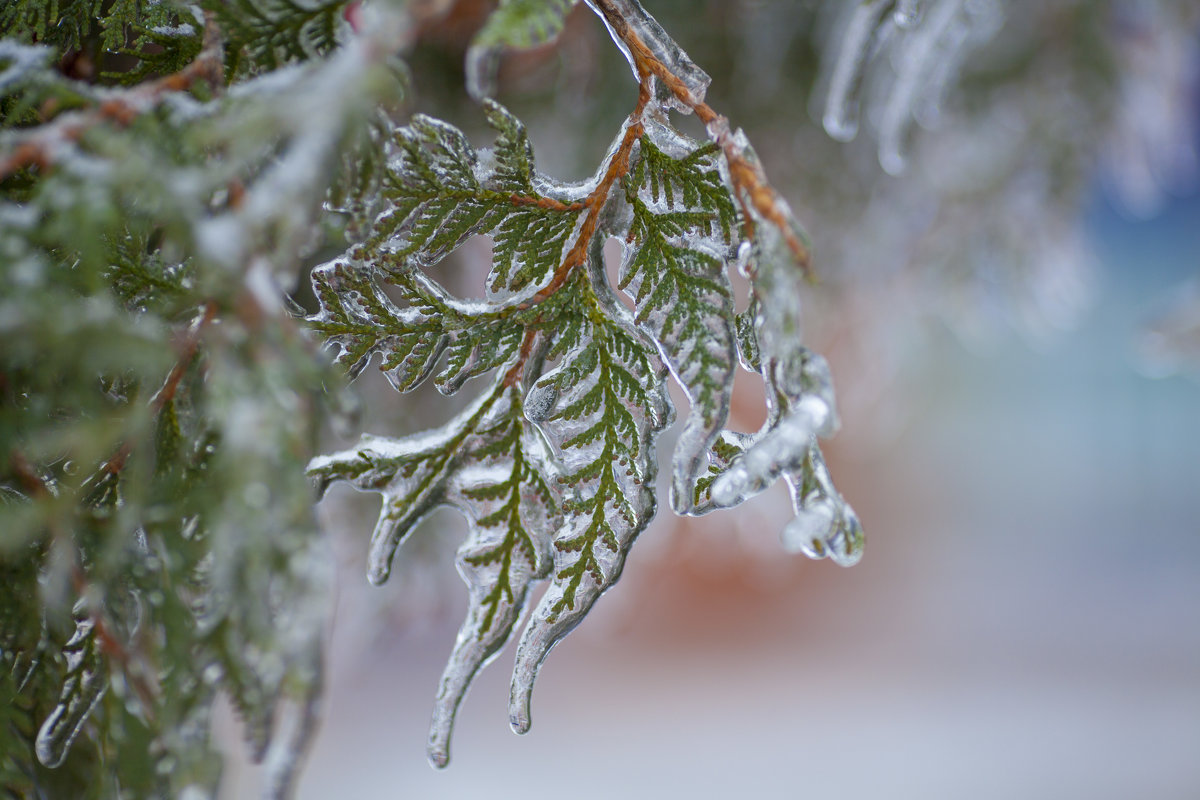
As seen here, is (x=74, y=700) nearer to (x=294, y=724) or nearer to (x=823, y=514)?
(x=294, y=724)

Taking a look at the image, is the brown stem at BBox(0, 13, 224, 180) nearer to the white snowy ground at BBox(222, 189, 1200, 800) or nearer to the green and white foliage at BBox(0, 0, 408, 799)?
the green and white foliage at BBox(0, 0, 408, 799)

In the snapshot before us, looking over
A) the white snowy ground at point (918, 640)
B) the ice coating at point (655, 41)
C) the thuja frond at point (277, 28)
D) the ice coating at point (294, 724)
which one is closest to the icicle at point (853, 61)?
the ice coating at point (655, 41)

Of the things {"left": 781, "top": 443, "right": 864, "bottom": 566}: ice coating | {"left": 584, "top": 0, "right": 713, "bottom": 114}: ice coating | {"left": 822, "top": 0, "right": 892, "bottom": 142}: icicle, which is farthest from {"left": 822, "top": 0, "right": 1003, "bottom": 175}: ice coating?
{"left": 781, "top": 443, "right": 864, "bottom": 566}: ice coating

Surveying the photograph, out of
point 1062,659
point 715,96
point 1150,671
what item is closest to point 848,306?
point 715,96

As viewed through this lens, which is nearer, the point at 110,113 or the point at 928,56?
the point at 110,113

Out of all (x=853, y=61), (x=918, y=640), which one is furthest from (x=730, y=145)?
(x=918, y=640)
